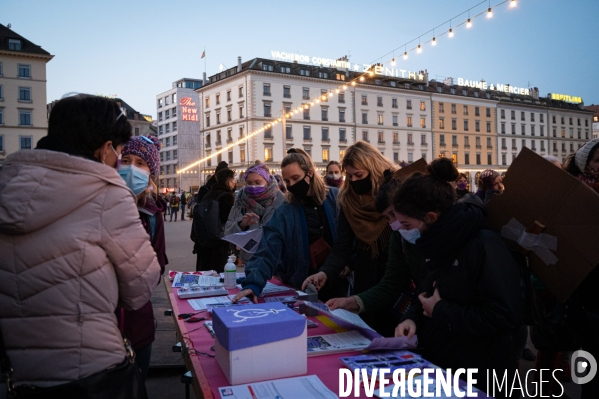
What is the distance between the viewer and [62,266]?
139 centimetres

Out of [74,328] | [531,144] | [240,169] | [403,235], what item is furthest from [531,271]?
[531,144]

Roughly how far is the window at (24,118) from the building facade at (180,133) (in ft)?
62.1

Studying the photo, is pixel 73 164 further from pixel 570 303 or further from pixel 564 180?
pixel 570 303

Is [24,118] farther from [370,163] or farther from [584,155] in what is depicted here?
[584,155]

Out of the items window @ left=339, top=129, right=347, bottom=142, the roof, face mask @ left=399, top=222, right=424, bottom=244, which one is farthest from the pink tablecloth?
window @ left=339, top=129, right=347, bottom=142

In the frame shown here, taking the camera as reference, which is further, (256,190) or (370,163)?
(256,190)

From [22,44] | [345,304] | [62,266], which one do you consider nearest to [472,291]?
[345,304]

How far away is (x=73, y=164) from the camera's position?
1434mm

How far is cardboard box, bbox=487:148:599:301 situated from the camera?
1798 millimetres

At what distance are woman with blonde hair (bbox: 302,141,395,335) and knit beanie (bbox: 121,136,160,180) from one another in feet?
4.12

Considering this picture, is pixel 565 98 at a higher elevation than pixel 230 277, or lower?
higher

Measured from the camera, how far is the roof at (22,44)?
1743 inches

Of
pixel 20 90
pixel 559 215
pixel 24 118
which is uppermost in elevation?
pixel 20 90

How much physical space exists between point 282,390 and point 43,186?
1.04 m
